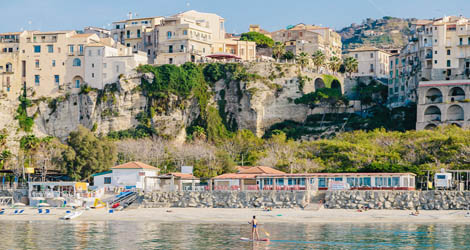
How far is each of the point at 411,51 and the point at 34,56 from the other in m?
44.4

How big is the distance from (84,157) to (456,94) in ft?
130

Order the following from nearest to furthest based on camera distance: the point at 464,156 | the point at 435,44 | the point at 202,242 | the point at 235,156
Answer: the point at 202,242 → the point at 464,156 → the point at 235,156 → the point at 435,44

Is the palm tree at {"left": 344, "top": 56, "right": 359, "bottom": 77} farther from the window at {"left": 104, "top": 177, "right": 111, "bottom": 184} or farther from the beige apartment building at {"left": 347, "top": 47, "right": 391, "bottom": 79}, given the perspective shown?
the window at {"left": 104, "top": 177, "right": 111, "bottom": 184}

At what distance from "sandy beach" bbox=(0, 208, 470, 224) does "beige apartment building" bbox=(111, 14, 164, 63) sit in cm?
4489

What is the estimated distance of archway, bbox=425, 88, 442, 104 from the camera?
91938mm

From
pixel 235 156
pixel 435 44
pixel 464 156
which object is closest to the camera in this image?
pixel 464 156

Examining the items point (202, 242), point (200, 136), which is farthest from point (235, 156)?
point (202, 242)

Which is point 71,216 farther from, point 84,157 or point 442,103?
point 442,103

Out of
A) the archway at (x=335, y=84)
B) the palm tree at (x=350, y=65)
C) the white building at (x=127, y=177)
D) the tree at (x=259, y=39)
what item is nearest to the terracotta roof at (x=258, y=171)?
the white building at (x=127, y=177)

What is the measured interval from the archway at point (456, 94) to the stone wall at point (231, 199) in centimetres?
3073

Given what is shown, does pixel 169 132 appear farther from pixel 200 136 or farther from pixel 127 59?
pixel 127 59

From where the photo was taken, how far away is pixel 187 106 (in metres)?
100

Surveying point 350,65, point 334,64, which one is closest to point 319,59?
point 334,64

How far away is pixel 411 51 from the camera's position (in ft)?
338
